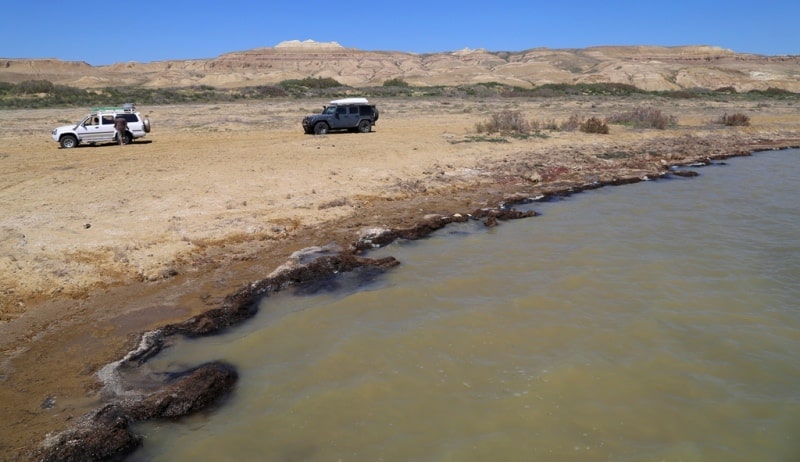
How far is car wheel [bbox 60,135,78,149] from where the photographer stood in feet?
61.6

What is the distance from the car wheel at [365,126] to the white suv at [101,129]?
817cm

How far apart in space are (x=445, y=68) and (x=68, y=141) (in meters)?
84.3

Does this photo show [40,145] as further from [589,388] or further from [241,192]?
[589,388]

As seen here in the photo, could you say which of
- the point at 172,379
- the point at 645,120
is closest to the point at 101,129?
the point at 172,379

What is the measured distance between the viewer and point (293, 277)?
805 centimetres

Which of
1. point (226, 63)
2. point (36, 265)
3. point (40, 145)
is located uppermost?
point (226, 63)

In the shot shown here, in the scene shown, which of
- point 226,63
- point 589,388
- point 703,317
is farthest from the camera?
point 226,63

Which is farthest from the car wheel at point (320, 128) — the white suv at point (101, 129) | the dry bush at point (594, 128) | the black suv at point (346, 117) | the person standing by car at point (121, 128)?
the dry bush at point (594, 128)

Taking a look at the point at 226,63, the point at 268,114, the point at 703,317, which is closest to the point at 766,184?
the point at 703,317

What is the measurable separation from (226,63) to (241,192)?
106454 millimetres

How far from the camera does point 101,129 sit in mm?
19609

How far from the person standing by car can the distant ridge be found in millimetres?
44311

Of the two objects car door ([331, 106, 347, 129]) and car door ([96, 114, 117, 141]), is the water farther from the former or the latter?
car door ([96, 114, 117, 141])

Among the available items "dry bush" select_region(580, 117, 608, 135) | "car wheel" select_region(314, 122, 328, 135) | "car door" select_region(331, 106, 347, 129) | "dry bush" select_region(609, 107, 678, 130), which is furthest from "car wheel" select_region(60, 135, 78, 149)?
"dry bush" select_region(609, 107, 678, 130)
